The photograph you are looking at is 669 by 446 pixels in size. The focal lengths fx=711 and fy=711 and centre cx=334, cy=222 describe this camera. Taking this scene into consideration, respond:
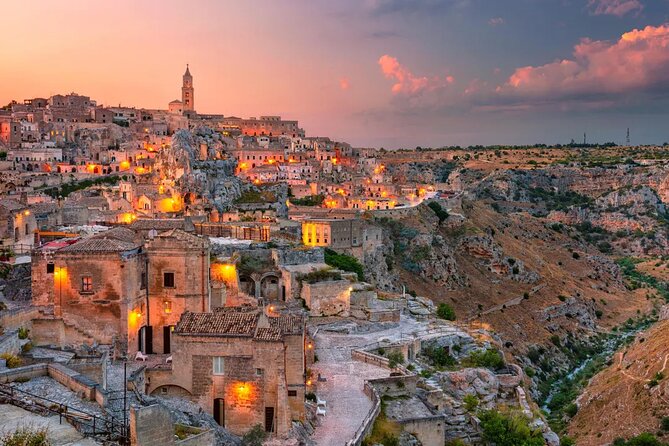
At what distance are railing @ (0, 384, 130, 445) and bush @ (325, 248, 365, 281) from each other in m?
31.7

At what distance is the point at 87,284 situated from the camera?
26.4 metres

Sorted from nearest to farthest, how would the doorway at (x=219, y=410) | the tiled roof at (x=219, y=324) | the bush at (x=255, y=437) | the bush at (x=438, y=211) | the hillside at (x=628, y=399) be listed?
the bush at (x=255, y=437) → the doorway at (x=219, y=410) → the tiled roof at (x=219, y=324) → the hillside at (x=628, y=399) → the bush at (x=438, y=211)

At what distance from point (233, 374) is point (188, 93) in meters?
98.3

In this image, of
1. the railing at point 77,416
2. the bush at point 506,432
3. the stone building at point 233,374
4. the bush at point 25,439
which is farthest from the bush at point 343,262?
the bush at point 25,439

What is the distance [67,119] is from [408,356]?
75.6 metres

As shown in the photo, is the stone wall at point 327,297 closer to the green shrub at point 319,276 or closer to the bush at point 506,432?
the green shrub at point 319,276

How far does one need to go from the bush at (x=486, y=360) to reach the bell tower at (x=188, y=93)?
85553 mm

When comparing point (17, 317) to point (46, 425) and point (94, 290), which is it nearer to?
point (94, 290)

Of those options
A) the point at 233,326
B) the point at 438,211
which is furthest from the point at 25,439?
the point at 438,211

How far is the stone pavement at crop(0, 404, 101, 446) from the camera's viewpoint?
14711 millimetres

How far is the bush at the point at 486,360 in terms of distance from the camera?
3691 centimetres

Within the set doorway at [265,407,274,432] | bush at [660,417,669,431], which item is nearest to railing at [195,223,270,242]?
bush at [660,417,669,431]

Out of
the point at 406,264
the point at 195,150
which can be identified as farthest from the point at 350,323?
the point at 195,150

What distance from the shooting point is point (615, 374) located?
49.3 meters
